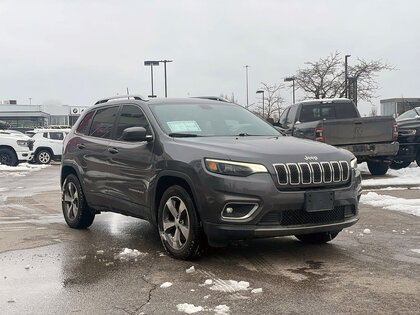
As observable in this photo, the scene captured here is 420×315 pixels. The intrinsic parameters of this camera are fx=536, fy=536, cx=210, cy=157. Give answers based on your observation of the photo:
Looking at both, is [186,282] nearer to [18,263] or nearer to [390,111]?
[18,263]

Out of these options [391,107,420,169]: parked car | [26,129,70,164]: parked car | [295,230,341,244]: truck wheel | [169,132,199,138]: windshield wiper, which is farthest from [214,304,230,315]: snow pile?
[26,129,70,164]: parked car

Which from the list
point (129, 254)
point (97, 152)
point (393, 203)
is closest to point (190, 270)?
point (129, 254)

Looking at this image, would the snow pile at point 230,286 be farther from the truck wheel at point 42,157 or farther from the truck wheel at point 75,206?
the truck wheel at point 42,157

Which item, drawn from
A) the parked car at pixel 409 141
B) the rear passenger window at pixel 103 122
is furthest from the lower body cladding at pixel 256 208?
the parked car at pixel 409 141

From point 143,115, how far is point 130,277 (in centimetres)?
207

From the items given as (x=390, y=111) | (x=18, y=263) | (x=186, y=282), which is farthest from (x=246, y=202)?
(x=390, y=111)

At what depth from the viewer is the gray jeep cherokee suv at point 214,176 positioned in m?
4.91

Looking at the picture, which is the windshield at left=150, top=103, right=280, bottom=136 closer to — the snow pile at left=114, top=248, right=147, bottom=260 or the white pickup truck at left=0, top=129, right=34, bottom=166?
the snow pile at left=114, top=248, right=147, bottom=260

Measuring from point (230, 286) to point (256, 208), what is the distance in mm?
791

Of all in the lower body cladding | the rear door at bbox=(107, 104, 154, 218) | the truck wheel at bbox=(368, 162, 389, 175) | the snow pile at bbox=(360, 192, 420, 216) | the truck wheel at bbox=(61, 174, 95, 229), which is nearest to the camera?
the lower body cladding

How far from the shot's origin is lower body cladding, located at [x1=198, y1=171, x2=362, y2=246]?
16.0 feet

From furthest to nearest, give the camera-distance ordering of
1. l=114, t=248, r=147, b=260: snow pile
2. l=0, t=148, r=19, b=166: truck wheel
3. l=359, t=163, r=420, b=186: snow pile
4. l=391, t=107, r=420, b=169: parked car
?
l=0, t=148, r=19, b=166: truck wheel
l=391, t=107, r=420, b=169: parked car
l=359, t=163, r=420, b=186: snow pile
l=114, t=248, r=147, b=260: snow pile

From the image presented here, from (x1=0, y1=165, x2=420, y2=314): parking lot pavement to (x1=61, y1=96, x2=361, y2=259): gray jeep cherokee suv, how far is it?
343 mm

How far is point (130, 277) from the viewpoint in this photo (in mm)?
4816
